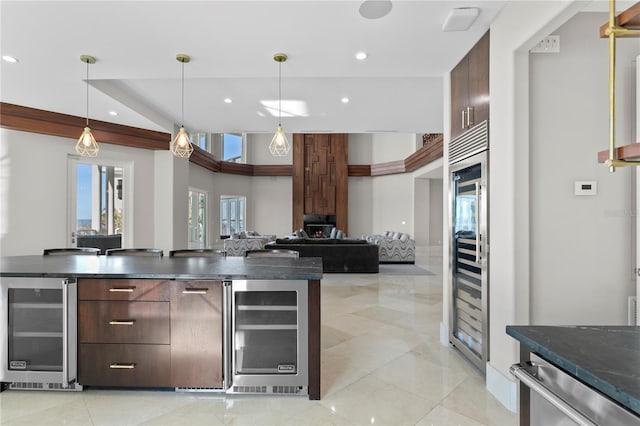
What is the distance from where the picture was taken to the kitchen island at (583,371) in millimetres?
715

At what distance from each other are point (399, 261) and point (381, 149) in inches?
237

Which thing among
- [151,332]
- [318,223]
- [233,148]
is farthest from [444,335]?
[233,148]

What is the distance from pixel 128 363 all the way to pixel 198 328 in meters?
0.58

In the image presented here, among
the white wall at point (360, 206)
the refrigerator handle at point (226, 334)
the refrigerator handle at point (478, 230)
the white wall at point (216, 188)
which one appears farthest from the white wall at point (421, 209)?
the refrigerator handle at point (226, 334)

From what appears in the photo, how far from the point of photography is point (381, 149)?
12.4 meters

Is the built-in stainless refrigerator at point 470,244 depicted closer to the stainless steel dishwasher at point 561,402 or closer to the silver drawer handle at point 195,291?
the stainless steel dishwasher at point 561,402

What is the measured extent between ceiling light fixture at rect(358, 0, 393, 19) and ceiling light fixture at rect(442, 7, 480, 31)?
459 mm

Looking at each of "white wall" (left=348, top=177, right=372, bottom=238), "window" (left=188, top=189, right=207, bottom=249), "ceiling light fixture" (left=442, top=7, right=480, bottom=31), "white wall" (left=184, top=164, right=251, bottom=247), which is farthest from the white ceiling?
"white wall" (left=348, top=177, right=372, bottom=238)

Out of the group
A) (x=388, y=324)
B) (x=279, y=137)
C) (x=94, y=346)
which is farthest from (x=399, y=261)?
(x=94, y=346)

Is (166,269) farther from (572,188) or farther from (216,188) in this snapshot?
(216,188)

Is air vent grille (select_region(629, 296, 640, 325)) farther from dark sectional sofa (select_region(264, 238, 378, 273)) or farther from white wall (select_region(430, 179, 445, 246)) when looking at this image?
white wall (select_region(430, 179, 445, 246))

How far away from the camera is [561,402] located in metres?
0.81

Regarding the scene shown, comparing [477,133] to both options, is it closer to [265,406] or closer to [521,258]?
[521,258]

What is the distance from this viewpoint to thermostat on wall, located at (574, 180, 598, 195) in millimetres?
2047
